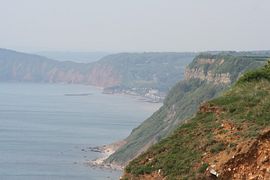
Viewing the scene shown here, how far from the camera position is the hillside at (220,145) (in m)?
13.1

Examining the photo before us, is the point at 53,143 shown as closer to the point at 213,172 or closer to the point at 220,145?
the point at 220,145

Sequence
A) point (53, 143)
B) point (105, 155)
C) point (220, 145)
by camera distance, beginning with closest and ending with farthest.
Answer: point (220, 145)
point (105, 155)
point (53, 143)

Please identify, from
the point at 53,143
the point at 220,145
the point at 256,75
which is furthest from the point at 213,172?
the point at 53,143

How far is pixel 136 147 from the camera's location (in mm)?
125938

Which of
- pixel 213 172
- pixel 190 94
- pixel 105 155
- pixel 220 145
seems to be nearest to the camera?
pixel 213 172

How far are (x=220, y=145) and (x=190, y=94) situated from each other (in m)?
135

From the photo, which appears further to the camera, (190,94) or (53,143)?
(190,94)

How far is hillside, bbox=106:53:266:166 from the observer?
414ft

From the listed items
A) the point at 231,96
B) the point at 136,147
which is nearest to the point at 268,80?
the point at 231,96

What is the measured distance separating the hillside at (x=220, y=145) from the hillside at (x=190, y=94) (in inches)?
3934

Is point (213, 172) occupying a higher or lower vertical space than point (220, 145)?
lower

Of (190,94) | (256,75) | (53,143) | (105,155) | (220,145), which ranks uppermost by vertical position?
(256,75)

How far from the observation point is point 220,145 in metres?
14.7

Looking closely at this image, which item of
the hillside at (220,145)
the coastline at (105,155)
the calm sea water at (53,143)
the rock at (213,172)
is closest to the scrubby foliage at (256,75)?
the hillside at (220,145)
